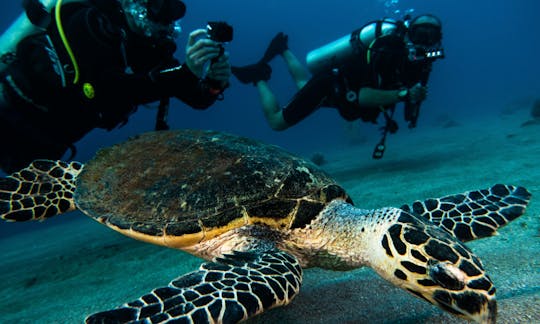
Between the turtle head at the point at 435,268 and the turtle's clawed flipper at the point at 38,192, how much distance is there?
3.36 m

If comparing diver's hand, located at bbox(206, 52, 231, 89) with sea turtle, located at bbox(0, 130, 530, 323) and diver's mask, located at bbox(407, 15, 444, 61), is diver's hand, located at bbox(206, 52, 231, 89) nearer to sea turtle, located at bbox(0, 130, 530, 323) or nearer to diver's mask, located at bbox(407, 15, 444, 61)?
sea turtle, located at bbox(0, 130, 530, 323)

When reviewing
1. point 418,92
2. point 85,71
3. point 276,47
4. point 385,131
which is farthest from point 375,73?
point 85,71

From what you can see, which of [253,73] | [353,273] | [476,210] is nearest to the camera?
[476,210]

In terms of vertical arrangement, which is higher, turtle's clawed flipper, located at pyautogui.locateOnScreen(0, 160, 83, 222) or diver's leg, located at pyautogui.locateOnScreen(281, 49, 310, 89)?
diver's leg, located at pyautogui.locateOnScreen(281, 49, 310, 89)

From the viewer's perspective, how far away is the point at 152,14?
375cm

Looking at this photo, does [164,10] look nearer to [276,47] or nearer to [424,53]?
[424,53]

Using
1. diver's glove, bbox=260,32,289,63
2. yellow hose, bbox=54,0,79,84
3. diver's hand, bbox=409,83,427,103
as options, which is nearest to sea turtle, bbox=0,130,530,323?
yellow hose, bbox=54,0,79,84

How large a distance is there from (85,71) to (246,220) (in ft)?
9.08

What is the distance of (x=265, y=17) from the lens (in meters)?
84.6

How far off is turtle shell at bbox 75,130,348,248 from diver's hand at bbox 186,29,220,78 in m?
0.91

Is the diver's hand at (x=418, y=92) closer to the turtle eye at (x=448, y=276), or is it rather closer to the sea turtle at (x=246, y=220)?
the sea turtle at (x=246, y=220)

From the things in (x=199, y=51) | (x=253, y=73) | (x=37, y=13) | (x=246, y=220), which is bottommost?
(x=246, y=220)

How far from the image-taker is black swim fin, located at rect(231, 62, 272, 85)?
936cm

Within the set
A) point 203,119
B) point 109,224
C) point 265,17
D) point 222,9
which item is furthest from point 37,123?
point 265,17
